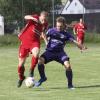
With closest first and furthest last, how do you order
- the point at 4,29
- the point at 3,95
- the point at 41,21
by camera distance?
the point at 3,95, the point at 41,21, the point at 4,29

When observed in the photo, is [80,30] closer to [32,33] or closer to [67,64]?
[32,33]

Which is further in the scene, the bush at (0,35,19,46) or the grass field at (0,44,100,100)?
the bush at (0,35,19,46)

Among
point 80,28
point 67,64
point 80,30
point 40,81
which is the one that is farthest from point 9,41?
point 67,64

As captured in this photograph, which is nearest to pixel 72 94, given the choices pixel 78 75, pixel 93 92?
pixel 93 92

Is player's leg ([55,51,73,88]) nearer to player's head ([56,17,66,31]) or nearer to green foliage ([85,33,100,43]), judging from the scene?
player's head ([56,17,66,31])

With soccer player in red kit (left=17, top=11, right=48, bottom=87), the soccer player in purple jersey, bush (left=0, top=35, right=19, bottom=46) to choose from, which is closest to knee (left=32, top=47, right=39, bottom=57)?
soccer player in red kit (left=17, top=11, right=48, bottom=87)

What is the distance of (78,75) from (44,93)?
4.73 metres

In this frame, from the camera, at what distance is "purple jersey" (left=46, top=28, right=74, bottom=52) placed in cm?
1334

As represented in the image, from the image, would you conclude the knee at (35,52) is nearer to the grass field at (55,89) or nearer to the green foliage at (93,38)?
the grass field at (55,89)

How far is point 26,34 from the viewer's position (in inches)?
527

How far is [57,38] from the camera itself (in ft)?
44.0

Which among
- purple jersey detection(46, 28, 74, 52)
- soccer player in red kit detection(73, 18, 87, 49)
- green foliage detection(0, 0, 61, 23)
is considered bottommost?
green foliage detection(0, 0, 61, 23)

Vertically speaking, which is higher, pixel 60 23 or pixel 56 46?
pixel 60 23

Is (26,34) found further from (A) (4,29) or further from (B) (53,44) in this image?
(A) (4,29)
